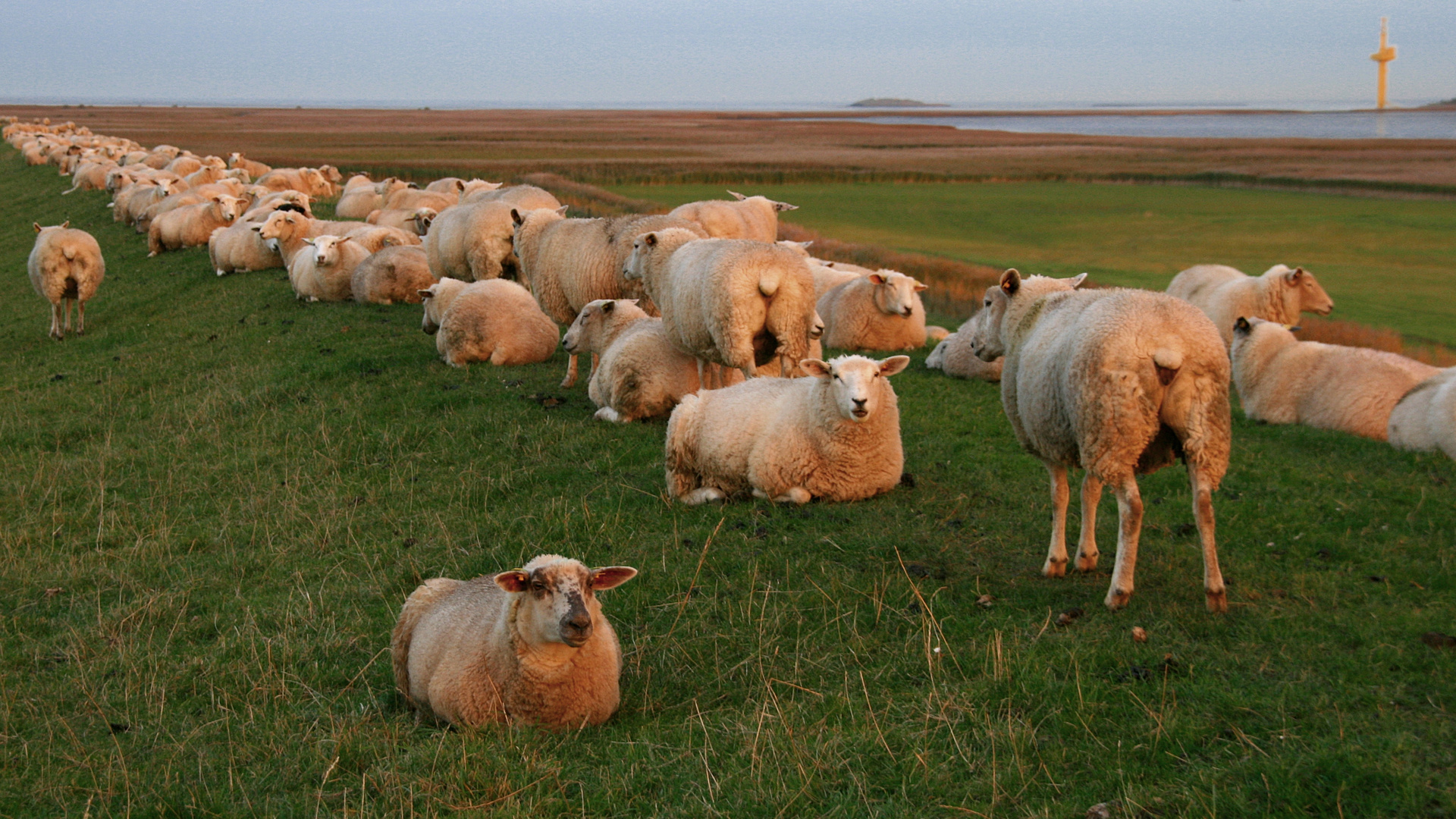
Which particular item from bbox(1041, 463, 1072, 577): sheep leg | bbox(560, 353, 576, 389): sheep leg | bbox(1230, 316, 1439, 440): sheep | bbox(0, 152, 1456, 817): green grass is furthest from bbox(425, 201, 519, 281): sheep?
bbox(1041, 463, 1072, 577): sheep leg

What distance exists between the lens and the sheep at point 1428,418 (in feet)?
34.1

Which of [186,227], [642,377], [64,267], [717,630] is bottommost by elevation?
[717,630]

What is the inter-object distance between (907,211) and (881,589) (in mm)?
36943

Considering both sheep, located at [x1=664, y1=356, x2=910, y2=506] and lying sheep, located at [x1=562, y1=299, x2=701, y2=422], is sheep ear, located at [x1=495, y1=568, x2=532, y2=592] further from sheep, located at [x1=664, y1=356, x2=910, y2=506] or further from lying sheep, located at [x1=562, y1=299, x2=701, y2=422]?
lying sheep, located at [x1=562, y1=299, x2=701, y2=422]

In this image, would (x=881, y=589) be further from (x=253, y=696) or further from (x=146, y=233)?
(x=146, y=233)

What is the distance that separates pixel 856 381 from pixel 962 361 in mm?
6018

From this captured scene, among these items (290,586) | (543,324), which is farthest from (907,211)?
(290,586)

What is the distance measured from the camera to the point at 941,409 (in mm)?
11484

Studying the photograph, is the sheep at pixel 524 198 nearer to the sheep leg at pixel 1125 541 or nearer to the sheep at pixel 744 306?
the sheep at pixel 744 306

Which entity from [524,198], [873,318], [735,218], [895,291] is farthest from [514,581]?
[735,218]

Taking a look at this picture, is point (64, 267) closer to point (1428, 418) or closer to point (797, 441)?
point (797, 441)

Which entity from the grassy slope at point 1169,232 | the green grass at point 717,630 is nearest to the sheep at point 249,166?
the grassy slope at point 1169,232

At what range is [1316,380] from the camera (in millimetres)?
12320

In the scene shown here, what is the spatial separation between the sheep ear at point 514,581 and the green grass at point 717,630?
2.16 ft
